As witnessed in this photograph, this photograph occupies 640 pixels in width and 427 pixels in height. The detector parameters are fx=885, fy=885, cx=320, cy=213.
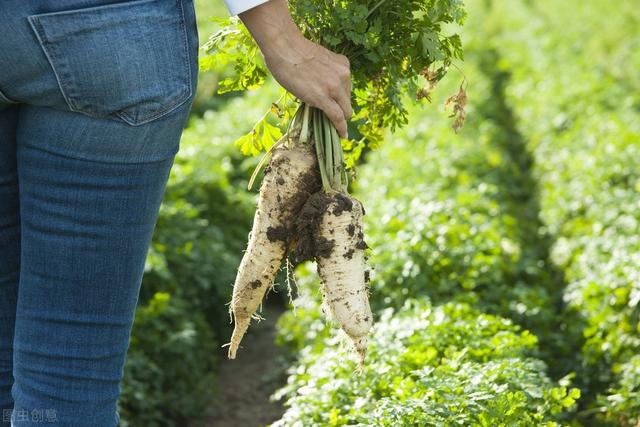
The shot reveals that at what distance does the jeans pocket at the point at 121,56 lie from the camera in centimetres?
161

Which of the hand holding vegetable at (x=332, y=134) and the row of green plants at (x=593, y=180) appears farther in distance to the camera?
the row of green plants at (x=593, y=180)

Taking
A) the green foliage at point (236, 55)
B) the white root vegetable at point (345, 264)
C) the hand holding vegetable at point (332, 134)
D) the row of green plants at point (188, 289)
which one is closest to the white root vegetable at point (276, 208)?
the hand holding vegetable at point (332, 134)

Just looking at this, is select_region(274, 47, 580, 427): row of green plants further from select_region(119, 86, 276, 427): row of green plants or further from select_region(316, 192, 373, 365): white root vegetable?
select_region(119, 86, 276, 427): row of green plants

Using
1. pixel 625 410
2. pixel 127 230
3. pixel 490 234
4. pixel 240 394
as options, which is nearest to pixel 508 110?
pixel 490 234

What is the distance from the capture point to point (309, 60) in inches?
75.4

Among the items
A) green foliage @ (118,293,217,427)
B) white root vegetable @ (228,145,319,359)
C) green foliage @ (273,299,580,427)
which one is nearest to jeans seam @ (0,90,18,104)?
white root vegetable @ (228,145,319,359)

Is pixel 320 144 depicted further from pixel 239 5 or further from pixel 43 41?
pixel 43 41

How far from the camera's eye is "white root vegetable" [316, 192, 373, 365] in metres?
2.42

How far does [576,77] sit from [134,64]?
7766 millimetres

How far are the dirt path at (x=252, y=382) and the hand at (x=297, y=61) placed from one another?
2.09 m

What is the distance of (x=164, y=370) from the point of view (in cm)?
415

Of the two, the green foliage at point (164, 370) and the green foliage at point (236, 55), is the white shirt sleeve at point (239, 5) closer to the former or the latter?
the green foliage at point (236, 55)

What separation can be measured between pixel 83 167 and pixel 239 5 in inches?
17.4

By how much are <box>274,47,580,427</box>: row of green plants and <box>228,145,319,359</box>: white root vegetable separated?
359mm
